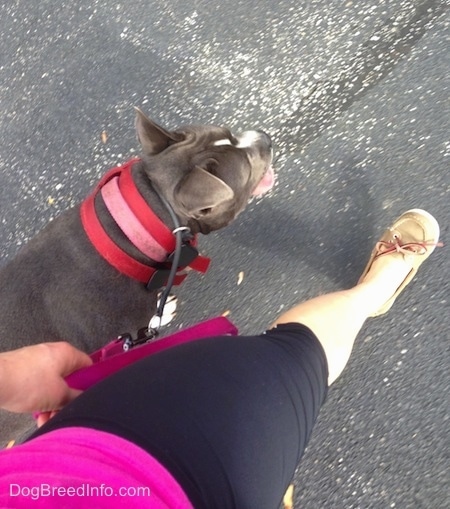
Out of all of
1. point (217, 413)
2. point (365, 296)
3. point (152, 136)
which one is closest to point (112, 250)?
point (152, 136)

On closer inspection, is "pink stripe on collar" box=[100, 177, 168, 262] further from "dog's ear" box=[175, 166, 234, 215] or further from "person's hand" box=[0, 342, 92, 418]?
"person's hand" box=[0, 342, 92, 418]

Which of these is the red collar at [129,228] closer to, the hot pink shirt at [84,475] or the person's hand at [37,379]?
the person's hand at [37,379]

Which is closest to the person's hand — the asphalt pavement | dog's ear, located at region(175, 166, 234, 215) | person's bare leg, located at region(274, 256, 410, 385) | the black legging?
the black legging

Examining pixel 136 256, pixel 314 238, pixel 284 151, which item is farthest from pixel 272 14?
pixel 136 256

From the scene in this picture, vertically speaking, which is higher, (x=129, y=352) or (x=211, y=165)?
(x=211, y=165)

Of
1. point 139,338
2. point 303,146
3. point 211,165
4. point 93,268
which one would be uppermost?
point 211,165

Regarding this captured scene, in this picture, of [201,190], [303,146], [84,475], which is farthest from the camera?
[303,146]

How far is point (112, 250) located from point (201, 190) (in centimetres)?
43

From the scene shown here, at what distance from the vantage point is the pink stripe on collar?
1.93m

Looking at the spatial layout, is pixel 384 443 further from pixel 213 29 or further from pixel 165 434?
pixel 213 29

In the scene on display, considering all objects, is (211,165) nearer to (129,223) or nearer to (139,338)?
(129,223)

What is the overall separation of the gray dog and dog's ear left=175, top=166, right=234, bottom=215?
0.06m

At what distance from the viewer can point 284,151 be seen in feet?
8.07

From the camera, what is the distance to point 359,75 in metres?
2.42
